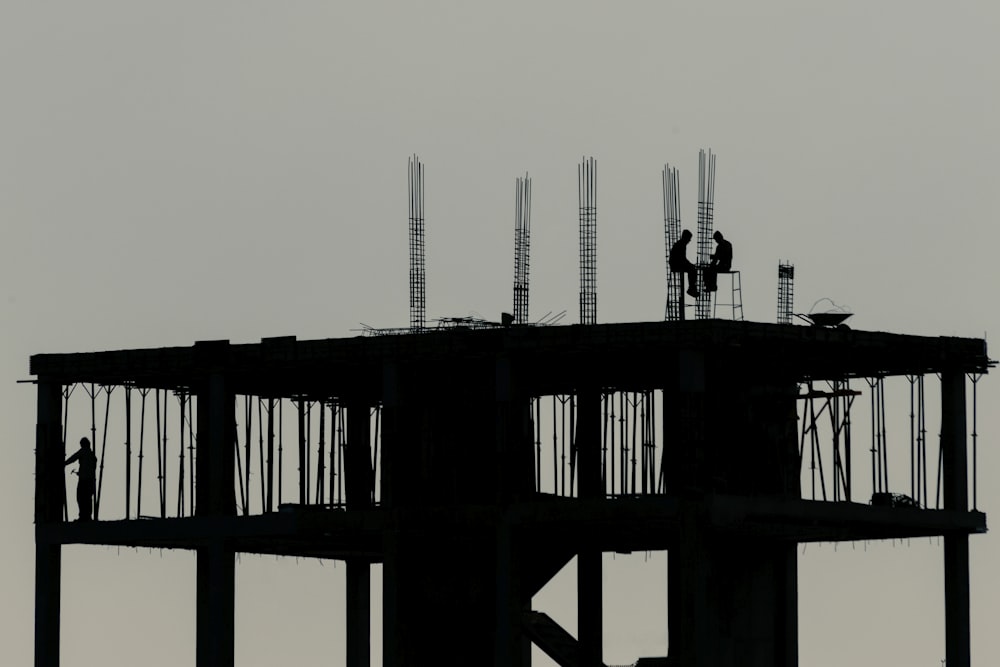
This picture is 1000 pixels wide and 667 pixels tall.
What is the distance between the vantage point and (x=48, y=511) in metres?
125

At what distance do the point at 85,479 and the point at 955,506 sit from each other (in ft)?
98.0

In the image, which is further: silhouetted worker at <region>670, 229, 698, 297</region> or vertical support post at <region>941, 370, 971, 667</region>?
vertical support post at <region>941, 370, 971, 667</region>

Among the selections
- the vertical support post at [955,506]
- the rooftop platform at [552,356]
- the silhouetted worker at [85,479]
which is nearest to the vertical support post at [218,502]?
the rooftop platform at [552,356]

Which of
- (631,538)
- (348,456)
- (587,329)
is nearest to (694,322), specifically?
(587,329)

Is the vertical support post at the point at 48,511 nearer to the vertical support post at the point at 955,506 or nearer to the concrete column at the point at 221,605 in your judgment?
the concrete column at the point at 221,605

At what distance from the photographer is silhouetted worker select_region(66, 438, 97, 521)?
125 meters

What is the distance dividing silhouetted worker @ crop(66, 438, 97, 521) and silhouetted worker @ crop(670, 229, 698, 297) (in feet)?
72.1

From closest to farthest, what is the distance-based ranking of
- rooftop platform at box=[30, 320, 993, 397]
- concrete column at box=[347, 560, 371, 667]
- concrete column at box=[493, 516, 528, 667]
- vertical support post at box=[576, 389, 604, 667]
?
rooftop platform at box=[30, 320, 993, 397]
concrete column at box=[493, 516, 528, 667]
vertical support post at box=[576, 389, 604, 667]
concrete column at box=[347, 560, 371, 667]

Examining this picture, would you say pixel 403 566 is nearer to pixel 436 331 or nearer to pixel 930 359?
pixel 436 331

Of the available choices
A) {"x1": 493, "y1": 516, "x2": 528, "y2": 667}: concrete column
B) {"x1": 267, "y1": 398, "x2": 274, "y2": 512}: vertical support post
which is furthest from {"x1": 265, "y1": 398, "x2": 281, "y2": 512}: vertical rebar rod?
{"x1": 493, "y1": 516, "x2": 528, "y2": 667}: concrete column

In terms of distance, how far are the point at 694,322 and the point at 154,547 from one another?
25.5 metres

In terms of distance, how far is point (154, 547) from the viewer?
128875mm

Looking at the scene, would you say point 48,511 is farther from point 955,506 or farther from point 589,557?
point 955,506

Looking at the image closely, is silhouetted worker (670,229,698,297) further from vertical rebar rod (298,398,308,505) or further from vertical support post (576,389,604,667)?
vertical rebar rod (298,398,308,505)
